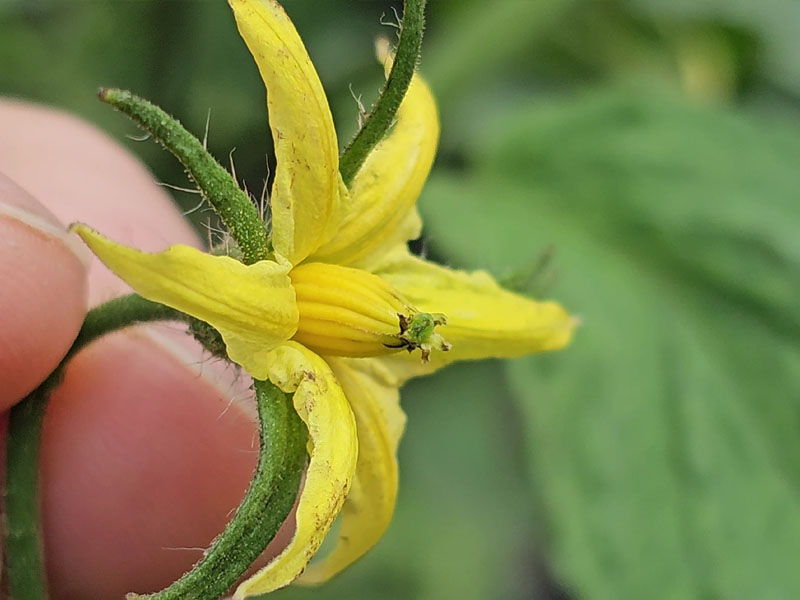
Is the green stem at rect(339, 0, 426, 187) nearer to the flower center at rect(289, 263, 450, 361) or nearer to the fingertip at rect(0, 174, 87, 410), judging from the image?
the flower center at rect(289, 263, 450, 361)

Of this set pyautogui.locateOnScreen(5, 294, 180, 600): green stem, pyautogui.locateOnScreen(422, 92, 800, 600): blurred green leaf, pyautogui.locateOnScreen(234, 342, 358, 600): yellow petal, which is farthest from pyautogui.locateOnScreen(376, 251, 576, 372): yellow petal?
pyautogui.locateOnScreen(422, 92, 800, 600): blurred green leaf

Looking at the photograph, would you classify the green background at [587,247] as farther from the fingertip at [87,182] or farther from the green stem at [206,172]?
the fingertip at [87,182]

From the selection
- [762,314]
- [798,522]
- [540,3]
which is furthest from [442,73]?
[798,522]

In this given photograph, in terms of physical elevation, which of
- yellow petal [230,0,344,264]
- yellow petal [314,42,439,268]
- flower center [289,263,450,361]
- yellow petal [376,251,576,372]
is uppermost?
yellow petal [230,0,344,264]

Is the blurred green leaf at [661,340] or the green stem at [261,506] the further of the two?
the blurred green leaf at [661,340]

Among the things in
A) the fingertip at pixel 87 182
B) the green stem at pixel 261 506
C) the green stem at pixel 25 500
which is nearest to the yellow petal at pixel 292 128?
the green stem at pixel 261 506

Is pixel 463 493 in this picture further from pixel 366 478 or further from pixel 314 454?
pixel 314 454

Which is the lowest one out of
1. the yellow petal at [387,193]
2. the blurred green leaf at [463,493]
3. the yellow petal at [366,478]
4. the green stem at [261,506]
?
the blurred green leaf at [463,493]
